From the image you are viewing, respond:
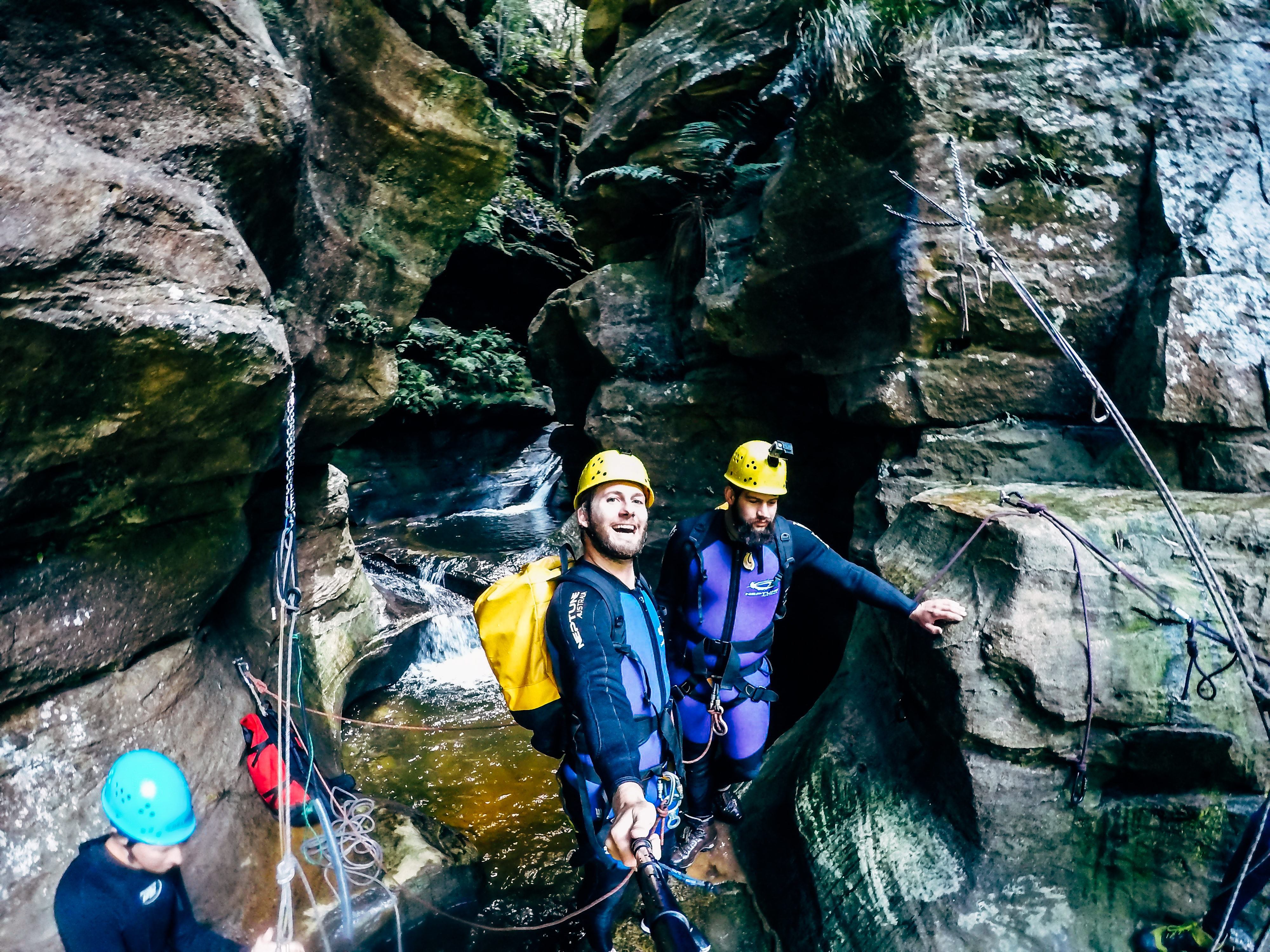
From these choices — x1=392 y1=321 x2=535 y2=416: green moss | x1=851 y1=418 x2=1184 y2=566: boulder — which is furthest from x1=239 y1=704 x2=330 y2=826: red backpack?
x1=392 y1=321 x2=535 y2=416: green moss

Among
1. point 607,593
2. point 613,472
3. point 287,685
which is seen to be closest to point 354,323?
point 613,472

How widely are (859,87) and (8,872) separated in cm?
676

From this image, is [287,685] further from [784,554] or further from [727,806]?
[727,806]

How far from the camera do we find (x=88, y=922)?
1.81 meters

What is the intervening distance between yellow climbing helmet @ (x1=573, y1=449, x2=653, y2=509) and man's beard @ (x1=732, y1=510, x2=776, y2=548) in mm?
697

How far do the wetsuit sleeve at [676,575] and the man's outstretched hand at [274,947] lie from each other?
6.97 feet

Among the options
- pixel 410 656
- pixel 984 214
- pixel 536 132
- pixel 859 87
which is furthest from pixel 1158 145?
pixel 536 132

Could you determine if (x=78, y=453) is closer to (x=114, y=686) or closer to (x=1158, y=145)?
(x=114, y=686)

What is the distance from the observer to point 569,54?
18.5m

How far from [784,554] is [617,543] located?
1146 millimetres

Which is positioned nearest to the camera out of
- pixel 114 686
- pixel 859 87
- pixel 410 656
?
pixel 114 686

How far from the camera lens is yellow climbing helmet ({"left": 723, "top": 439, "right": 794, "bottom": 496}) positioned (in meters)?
3.39

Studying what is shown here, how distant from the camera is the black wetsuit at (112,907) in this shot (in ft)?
5.93

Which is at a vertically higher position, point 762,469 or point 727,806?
point 762,469
